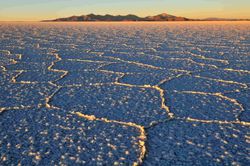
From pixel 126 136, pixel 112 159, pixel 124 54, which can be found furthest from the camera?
pixel 124 54

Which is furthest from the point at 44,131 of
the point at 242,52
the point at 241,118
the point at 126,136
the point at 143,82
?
the point at 242,52

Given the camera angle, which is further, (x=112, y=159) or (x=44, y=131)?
(x=44, y=131)

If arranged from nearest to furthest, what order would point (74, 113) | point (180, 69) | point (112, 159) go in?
point (112, 159) → point (74, 113) → point (180, 69)

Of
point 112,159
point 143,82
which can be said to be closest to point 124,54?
point 143,82

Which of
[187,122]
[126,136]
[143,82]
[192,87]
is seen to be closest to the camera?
[126,136]

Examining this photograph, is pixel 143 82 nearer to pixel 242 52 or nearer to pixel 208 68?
pixel 208 68

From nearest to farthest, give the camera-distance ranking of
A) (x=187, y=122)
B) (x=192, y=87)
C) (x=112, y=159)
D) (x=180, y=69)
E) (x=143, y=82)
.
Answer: (x=112, y=159), (x=187, y=122), (x=192, y=87), (x=143, y=82), (x=180, y=69)

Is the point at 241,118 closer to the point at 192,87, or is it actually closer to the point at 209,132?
the point at 209,132

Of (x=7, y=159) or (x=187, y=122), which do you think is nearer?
(x=7, y=159)
